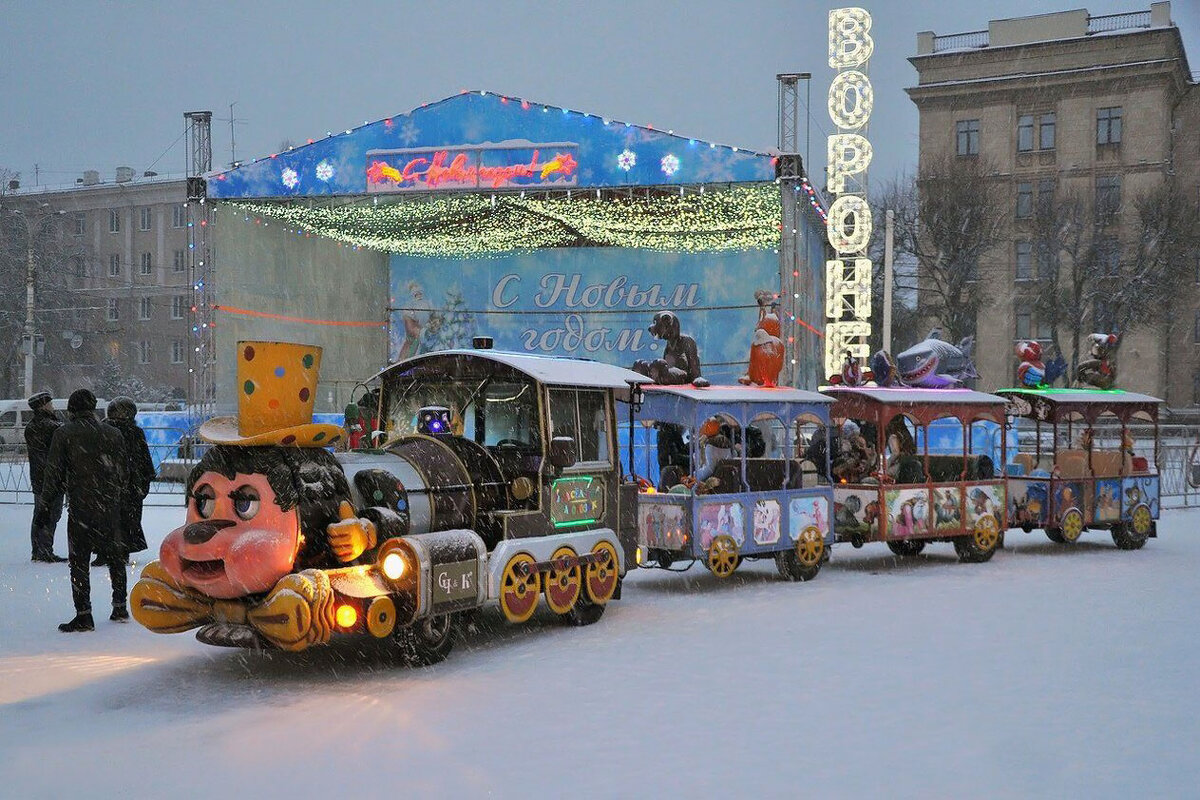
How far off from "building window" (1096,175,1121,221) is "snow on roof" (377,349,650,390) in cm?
4187

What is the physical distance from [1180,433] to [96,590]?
26.8 metres

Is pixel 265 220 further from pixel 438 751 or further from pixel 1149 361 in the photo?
pixel 1149 361

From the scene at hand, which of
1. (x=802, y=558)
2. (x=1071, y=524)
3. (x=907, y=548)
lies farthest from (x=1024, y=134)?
(x=802, y=558)

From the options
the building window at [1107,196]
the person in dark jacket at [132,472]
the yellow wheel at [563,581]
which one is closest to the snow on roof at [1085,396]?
the yellow wheel at [563,581]

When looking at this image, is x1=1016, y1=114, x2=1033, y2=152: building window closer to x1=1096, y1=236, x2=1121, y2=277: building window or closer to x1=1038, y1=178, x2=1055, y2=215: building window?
x1=1038, y1=178, x2=1055, y2=215: building window

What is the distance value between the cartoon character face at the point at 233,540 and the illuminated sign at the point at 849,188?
21.4 meters

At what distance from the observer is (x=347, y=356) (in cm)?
2930

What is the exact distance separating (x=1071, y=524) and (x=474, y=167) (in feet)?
40.2

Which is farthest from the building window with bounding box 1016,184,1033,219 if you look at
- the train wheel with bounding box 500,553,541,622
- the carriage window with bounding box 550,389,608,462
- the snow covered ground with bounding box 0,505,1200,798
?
the train wheel with bounding box 500,553,541,622

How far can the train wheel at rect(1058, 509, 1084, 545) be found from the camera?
1589 cm

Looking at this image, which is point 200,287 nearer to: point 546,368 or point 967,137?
point 546,368

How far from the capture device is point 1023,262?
51.2 metres

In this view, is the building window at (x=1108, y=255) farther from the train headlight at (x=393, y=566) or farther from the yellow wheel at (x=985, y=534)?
the train headlight at (x=393, y=566)

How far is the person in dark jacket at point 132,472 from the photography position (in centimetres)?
1203
